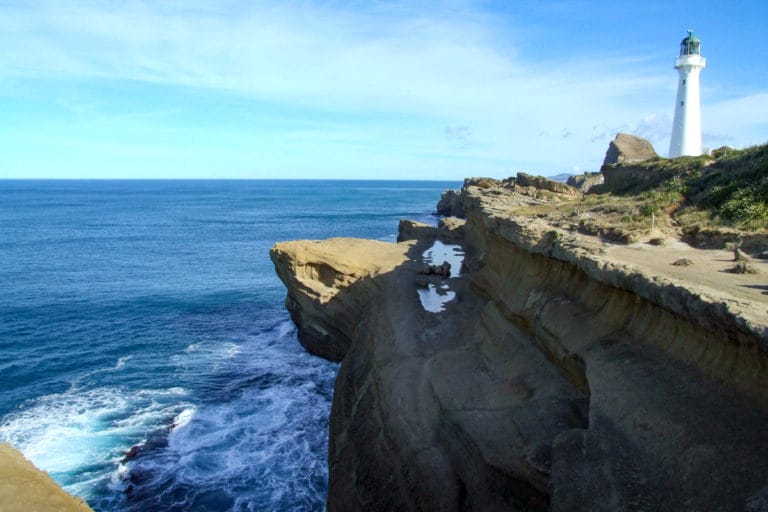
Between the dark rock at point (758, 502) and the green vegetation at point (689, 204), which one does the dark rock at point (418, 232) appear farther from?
the dark rock at point (758, 502)

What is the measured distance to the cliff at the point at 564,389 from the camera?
7844 millimetres

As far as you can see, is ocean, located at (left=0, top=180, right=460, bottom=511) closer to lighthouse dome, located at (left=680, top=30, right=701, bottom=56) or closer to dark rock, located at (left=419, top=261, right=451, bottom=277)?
dark rock, located at (left=419, top=261, right=451, bottom=277)

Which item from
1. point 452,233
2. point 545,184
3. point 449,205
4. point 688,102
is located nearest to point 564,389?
point 452,233

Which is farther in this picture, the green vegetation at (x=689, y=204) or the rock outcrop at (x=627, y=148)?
the rock outcrop at (x=627, y=148)

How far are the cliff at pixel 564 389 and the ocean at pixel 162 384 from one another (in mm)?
3023

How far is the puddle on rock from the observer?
69.7ft

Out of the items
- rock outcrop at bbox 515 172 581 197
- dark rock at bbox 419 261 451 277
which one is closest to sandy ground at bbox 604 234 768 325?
dark rock at bbox 419 261 451 277

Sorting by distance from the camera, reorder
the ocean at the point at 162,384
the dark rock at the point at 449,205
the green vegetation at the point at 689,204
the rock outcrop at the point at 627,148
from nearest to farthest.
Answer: the ocean at the point at 162,384 < the green vegetation at the point at 689,204 < the rock outcrop at the point at 627,148 < the dark rock at the point at 449,205

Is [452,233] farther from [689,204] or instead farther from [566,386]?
[566,386]

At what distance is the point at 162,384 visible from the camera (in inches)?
917

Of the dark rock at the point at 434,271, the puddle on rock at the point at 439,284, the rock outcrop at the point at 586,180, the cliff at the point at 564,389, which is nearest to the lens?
the cliff at the point at 564,389

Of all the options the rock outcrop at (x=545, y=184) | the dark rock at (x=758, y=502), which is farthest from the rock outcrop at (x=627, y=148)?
the dark rock at (x=758, y=502)

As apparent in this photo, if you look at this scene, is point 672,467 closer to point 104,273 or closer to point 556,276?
point 556,276

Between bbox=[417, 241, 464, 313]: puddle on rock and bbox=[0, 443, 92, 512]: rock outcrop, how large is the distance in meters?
13.1
